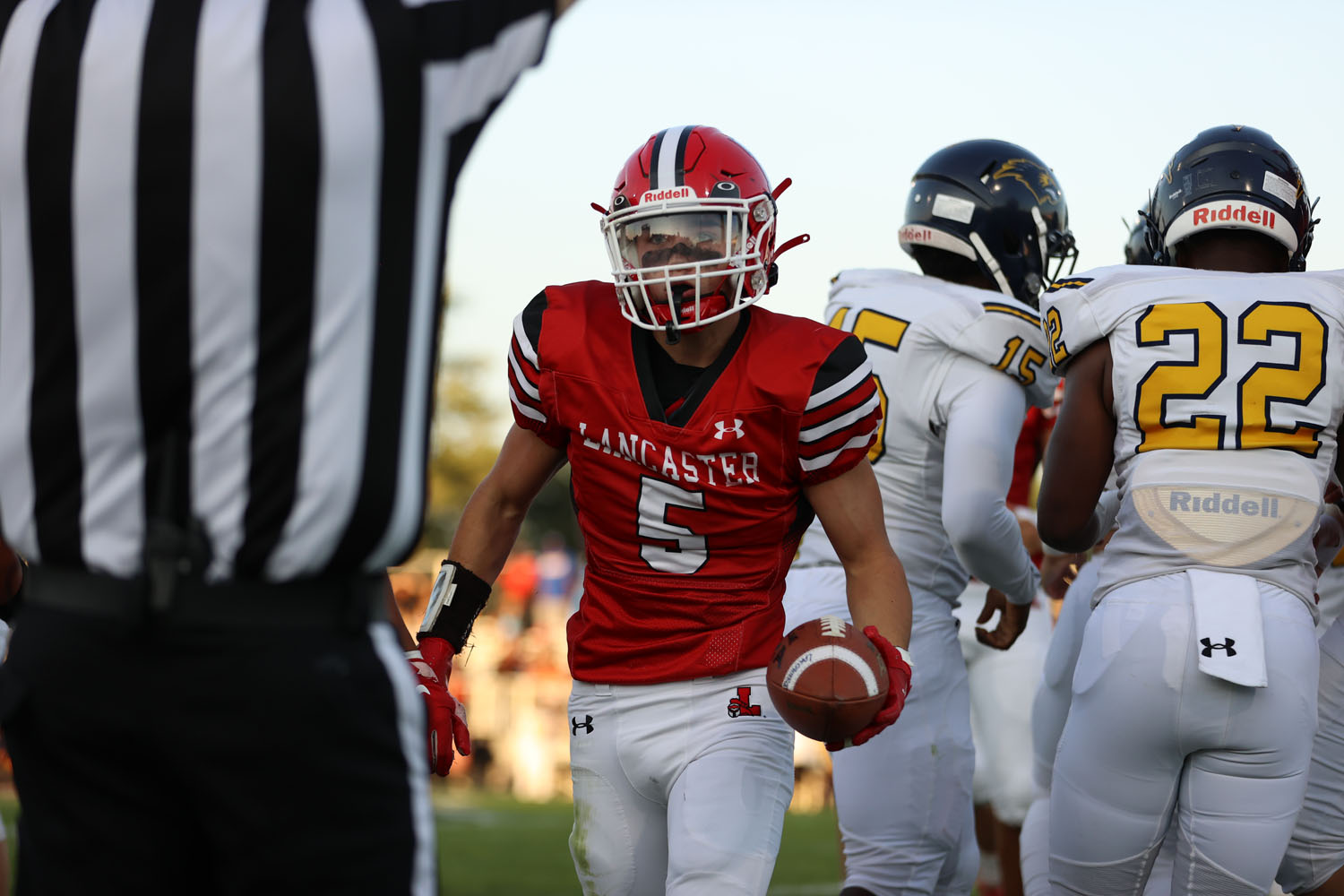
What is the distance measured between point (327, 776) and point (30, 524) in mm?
515

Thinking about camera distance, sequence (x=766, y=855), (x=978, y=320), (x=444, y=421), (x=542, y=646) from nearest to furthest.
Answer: (x=766, y=855), (x=978, y=320), (x=542, y=646), (x=444, y=421)

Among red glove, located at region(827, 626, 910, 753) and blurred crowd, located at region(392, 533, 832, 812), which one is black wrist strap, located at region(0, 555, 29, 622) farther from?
blurred crowd, located at region(392, 533, 832, 812)

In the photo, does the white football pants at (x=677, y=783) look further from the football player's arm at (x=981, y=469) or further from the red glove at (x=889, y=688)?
the football player's arm at (x=981, y=469)

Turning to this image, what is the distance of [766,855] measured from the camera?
9.96 ft

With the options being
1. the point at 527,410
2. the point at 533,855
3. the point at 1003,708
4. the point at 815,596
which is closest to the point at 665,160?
the point at 527,410

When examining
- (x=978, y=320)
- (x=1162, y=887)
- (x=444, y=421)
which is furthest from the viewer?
(x=444, y=421)

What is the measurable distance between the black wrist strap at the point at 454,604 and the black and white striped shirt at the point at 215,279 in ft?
4.21

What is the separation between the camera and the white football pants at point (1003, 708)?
541 cm

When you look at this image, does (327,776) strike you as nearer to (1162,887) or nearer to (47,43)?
(47,43)

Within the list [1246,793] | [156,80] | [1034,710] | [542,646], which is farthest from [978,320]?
[542,646]

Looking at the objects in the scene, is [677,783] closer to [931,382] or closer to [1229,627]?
[1229,627]

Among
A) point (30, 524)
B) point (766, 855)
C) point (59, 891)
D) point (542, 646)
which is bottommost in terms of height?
point (542, 646)

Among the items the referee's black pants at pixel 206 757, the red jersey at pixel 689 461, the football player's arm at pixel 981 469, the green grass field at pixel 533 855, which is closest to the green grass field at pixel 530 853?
the green grass field at pixel 533 855

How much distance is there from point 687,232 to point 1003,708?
2887 mm
